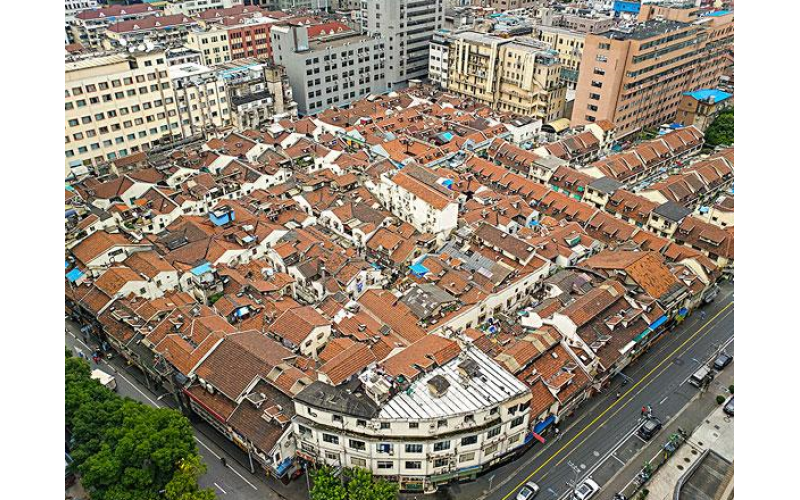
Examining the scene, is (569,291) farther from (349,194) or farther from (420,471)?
(349,194)

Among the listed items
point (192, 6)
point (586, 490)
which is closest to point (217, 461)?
point (586, 490)

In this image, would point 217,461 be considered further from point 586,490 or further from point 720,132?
point 720,132

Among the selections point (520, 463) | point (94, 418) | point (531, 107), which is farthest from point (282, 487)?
point (531, 107)

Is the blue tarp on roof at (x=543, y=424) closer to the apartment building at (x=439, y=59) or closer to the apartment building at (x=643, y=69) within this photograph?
the apartment building at (x=643, y=69)

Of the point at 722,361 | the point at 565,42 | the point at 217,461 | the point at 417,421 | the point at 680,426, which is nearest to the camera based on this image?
the point at 417,421

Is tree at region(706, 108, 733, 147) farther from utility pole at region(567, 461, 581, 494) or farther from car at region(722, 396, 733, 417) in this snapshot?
utility pole at region(567, 461, 581, 494)

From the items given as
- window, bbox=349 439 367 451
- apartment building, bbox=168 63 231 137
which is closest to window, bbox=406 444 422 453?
window, bbox=349 439 367 451
